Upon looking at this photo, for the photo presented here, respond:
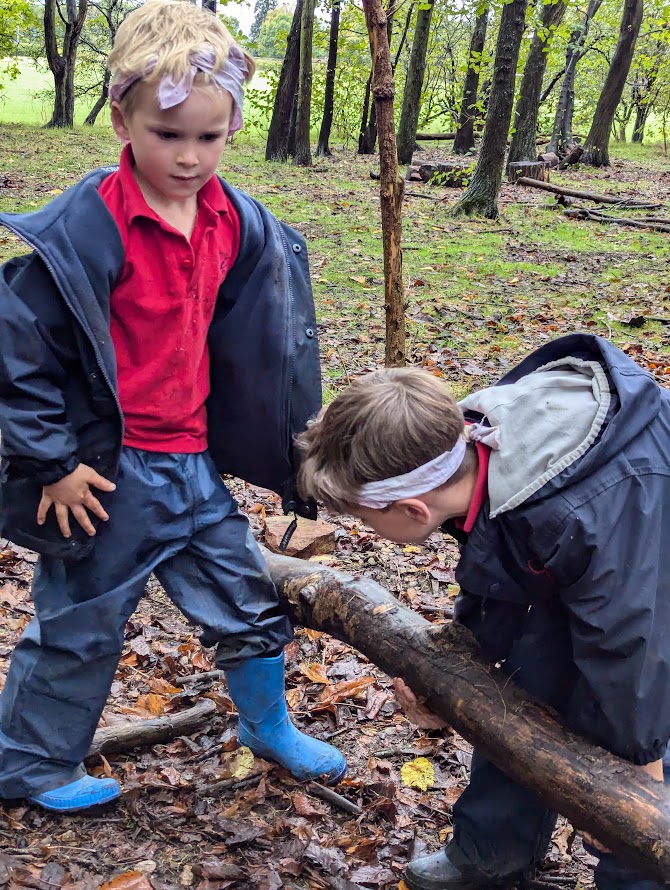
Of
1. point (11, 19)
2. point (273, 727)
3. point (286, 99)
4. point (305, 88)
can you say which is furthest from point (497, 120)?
point (11, 19)

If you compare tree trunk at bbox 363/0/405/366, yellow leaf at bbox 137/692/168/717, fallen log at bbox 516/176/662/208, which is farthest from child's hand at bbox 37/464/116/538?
fallen log at bbox 516/176/662/208

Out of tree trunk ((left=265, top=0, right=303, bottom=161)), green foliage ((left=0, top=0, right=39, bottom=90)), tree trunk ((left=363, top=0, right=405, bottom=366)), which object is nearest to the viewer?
tree trunk ((left=363, top=0, right=405, bottom=366))

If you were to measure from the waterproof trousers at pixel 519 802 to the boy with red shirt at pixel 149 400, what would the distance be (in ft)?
1.75

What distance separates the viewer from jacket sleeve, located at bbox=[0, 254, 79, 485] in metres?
1.91

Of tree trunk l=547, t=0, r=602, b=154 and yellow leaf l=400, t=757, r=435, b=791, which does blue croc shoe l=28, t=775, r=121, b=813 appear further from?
tree trunk l=547, t=0, r=602, b=154

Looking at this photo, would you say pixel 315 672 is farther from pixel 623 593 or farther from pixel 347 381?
pixel 347 381

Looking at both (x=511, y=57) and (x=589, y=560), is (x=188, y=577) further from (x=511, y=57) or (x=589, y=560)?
(x=511, y=57)

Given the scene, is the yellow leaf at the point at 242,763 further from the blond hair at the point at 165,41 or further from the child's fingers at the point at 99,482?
the blond hair at the point at 165,41

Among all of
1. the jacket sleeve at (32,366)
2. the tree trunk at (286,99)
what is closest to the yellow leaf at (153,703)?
the jacket sleeve at (32,366)

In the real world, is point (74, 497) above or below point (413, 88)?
below

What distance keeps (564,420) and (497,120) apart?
1057cm

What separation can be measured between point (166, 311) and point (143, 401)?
0.27 m

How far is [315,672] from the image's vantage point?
3.26 m

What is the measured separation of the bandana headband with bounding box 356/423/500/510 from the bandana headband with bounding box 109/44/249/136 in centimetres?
105
